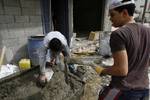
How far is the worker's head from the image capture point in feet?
4.46

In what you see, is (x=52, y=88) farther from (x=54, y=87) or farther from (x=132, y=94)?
(x=132, y=94)

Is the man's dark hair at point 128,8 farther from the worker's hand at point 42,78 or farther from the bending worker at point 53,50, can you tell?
the worker's hand at point 42,78

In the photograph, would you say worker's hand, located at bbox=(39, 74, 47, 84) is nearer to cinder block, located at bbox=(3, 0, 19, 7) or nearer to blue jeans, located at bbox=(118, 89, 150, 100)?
blue jeans, located at bbox=(118, 89, 150, 100)

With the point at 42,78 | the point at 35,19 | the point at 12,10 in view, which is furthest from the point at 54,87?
the point at 35,19

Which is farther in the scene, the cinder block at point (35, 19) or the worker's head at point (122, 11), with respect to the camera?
the cinder block at point (35, 19)

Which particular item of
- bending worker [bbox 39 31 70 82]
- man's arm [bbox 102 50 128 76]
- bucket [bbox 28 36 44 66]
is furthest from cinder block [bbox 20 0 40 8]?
man's arm [bbox 102 50 128 76]

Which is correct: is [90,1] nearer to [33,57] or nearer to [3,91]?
[33,57]

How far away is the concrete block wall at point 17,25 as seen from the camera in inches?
155

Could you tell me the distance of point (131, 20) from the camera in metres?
1.43

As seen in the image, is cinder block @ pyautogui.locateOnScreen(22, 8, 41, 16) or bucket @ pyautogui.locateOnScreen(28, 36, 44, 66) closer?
bucket @ pyautogui.locateOnScreen(28, 36, 44, 66)

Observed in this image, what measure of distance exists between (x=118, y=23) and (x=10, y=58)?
3.30 m

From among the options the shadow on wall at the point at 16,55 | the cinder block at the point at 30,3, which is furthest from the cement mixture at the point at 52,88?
the cinder block at the point at 30,3

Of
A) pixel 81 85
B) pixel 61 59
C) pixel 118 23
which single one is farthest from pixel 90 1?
pixel 118 23

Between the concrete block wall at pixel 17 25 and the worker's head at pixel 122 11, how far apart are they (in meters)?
3.09
